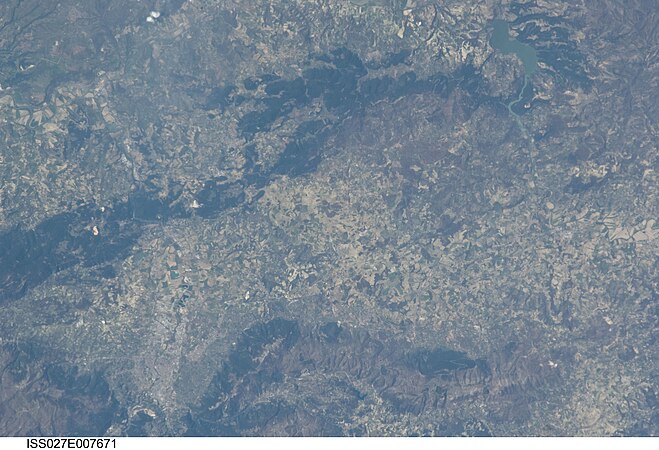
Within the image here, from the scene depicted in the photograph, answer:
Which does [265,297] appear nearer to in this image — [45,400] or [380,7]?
[45,400]

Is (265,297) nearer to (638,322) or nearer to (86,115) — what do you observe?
(86,115)

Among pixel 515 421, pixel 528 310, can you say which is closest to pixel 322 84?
pixel 528 310

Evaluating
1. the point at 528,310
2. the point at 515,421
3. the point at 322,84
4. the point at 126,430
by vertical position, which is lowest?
the point at 515,421

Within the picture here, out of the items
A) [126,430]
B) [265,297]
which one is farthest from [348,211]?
[126,430]

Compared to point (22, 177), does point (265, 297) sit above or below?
below

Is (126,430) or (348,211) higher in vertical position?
(348,211)

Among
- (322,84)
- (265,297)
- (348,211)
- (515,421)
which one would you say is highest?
(322,84)
